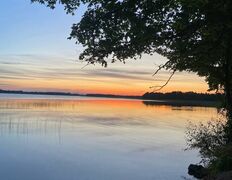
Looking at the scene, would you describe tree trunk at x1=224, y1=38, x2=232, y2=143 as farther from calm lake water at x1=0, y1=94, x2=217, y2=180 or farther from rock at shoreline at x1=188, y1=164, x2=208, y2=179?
calm lake water at x1=0, y1=94, x2=217, y2=180

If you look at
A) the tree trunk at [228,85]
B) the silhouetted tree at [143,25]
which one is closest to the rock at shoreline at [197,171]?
the tree trunk at [228,85]

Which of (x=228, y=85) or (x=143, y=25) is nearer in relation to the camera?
(x=143, y=25)

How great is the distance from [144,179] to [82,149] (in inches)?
551

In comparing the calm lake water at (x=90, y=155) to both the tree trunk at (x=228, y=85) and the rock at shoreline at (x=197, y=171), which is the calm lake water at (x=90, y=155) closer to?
the rock at shoreline at (x=197, y=171)

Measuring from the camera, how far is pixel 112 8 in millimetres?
12453

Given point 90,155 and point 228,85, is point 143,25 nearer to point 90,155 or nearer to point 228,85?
point 228,85

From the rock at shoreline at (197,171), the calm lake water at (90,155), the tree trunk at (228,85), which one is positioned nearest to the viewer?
the tree trunk at (228,85)

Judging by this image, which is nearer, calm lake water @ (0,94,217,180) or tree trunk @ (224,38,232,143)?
tree trunk @ (224,38,232,143)

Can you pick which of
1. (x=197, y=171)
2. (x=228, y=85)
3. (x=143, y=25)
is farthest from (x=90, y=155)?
(x=143, y=25)

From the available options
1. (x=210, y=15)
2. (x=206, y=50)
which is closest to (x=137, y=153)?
Answer: (x=206, y=50)

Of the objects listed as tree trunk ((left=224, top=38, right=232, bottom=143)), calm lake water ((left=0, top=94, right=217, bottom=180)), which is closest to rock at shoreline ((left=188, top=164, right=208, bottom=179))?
calm lake water ((left=0, top=94, right=217, bottom=180))

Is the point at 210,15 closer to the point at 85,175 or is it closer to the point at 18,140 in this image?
the point at 85,175

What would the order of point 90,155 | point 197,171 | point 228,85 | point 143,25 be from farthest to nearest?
point 90,155 → point 197,171 → point 228,85 → point 143,25

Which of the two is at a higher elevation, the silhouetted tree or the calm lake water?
the silhouetted tree
